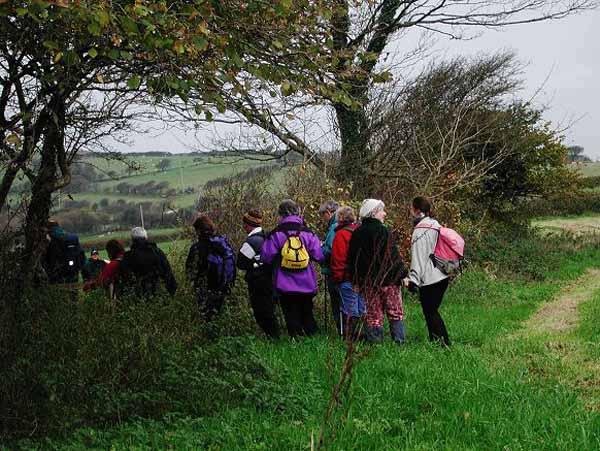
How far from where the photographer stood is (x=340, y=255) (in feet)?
27.9

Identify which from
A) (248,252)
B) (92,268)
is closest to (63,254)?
(92,268)

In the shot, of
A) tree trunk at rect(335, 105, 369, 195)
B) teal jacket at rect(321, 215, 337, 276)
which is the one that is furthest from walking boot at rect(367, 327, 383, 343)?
tree trunk at rect(335, 105, 369, 195)

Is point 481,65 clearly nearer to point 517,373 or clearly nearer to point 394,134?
point 394,134

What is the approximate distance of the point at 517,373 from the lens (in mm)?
7176

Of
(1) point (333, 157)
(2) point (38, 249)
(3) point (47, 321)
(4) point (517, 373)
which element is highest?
(1) point (333, 157)

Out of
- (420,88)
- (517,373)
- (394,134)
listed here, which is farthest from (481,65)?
(517,373)

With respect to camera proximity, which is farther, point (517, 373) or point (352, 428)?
point (517, 373)

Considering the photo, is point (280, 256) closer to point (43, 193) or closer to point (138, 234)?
point (138, 234)

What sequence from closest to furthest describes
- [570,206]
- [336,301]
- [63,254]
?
[336,301], [63,254], [570,206]

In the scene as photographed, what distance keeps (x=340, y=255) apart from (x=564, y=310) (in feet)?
19.4

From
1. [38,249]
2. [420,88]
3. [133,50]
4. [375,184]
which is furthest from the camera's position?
[420,88]

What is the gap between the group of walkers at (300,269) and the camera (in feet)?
27.3

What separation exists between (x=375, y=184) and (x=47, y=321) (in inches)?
445

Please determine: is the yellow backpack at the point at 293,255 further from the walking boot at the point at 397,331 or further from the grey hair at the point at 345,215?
the walking boot at the point at 397,331
